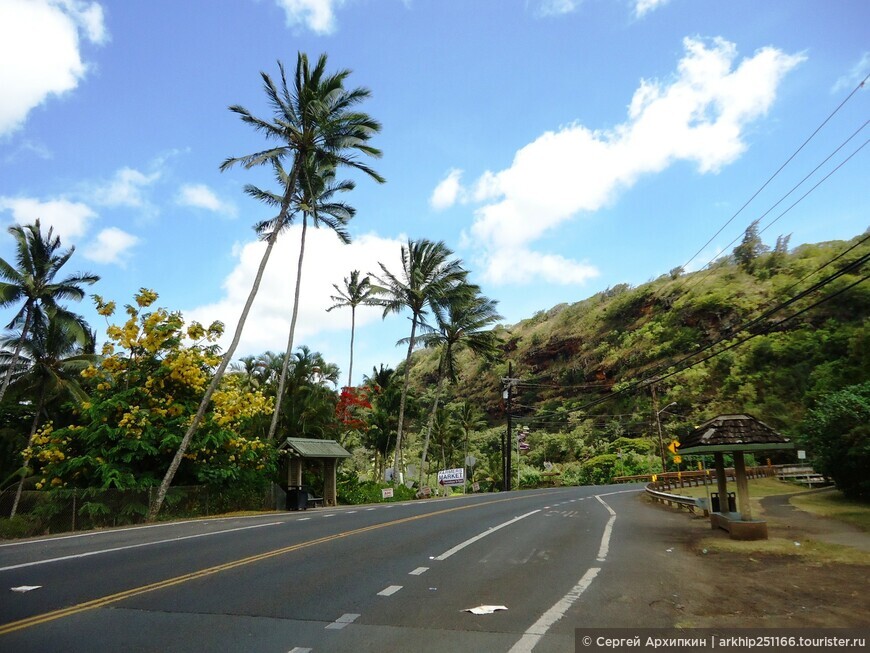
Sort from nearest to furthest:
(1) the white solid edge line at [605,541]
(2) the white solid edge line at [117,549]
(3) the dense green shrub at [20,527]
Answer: (2) the white solid edge line at [117,549], (1) the white solid edge line at [605,541], (3) the dense green shrub at [20,527]

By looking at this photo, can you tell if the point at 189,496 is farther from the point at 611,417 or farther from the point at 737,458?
the point at 611,417

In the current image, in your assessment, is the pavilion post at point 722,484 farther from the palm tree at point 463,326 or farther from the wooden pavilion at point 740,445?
the palm tree at point 463,326

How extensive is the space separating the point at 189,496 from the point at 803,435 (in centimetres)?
2322

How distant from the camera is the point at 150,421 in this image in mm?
20625

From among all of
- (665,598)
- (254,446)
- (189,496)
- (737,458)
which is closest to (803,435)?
(737,458)

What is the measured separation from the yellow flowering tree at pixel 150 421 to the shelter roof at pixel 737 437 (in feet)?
56.0

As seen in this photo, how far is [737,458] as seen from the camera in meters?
12.6

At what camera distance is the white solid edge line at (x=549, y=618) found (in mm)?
5223

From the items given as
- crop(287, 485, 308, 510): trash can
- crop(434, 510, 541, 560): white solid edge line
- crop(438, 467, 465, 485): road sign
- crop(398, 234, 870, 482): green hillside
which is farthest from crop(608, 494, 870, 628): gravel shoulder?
crop(438, 467, 465, 485): road sign

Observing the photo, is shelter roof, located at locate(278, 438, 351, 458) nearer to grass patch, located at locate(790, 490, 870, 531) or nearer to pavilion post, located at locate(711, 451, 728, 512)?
pavilion post, located at locate(711, 451, 728, 512)

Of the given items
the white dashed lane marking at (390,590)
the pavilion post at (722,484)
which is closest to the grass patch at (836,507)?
the pavilion post at (722,484)

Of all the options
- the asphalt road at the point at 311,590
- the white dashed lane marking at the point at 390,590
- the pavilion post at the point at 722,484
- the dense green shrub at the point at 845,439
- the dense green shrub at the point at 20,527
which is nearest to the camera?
the asphalt road at the point at 311,590

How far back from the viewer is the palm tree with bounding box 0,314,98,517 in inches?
1093

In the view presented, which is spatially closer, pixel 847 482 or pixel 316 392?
pixel 847 482
